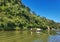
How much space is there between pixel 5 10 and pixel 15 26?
11.7m

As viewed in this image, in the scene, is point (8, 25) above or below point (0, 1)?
below

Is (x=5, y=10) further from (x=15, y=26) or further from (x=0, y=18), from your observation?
(x=0, y=18)

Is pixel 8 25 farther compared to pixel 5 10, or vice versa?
pixel 5 10

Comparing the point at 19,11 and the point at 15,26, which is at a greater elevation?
the point at 19,11

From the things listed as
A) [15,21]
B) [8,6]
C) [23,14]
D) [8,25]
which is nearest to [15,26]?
[15,21]

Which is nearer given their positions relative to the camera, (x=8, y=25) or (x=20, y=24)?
(x=8, y=25)

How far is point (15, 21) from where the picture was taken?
3396 inches

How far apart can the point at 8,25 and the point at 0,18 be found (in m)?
4.51

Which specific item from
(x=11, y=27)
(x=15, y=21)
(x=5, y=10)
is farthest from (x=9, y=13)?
(x=11, y=27)

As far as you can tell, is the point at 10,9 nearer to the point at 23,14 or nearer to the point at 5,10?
the point at 5,10

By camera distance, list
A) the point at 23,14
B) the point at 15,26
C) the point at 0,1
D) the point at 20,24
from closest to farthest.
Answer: the point at 15,26 → the point at 20,24 → the point at 0,1 → the point at 23,14

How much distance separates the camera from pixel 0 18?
75375 mm

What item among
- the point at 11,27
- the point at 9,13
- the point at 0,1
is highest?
the point at 0,1

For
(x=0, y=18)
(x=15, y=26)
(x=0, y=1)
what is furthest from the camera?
(x=0, y=1)
